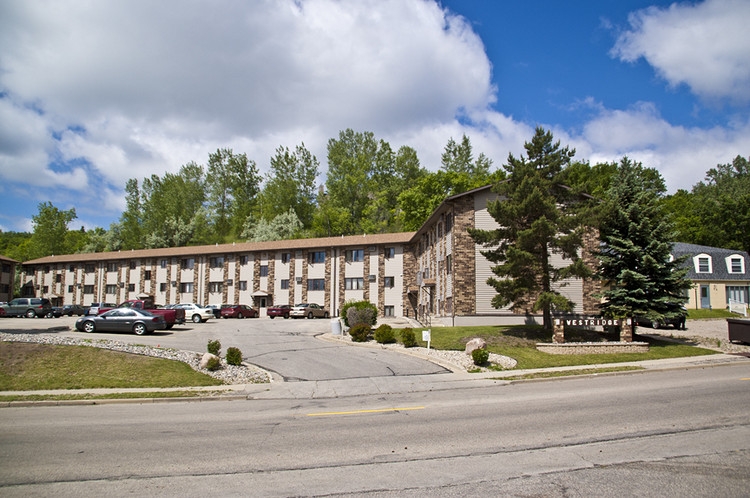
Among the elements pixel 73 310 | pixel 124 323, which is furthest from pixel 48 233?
pixel 124 323

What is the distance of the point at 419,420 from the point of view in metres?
10.2

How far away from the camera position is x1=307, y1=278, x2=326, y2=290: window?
5062cm

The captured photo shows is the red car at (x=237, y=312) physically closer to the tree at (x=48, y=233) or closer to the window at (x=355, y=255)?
the window at (x=355, y=255)

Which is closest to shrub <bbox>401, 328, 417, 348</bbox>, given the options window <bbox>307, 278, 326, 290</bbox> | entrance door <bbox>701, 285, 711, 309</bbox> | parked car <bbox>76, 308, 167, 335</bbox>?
parked car <bbox>76, 308, 167, 335</bbox>

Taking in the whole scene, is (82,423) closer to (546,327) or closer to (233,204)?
(546,327)

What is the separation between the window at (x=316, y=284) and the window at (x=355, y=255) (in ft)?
11.6

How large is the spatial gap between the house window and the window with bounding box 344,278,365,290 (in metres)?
3.63

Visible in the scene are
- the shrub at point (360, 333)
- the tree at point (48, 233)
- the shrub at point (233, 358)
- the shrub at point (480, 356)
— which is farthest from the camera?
the tree at point (48, 233)

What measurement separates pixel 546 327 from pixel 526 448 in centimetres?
1799

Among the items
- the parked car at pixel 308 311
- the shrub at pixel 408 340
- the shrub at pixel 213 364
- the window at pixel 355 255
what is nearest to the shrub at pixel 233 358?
the shrub at pixel 213 364

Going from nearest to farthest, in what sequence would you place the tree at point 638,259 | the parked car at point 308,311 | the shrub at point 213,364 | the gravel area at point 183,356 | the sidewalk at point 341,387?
the sidewalk at point 341,387 → the gravel area at point 183,356 → the shrub at point 213,364 → the tree at point 638,259 → the parked car at point 308,311

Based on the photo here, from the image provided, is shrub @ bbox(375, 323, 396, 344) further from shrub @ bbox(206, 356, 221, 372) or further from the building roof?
the building roof

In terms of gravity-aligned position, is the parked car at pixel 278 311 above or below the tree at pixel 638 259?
below

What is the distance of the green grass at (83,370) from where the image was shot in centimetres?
1515
